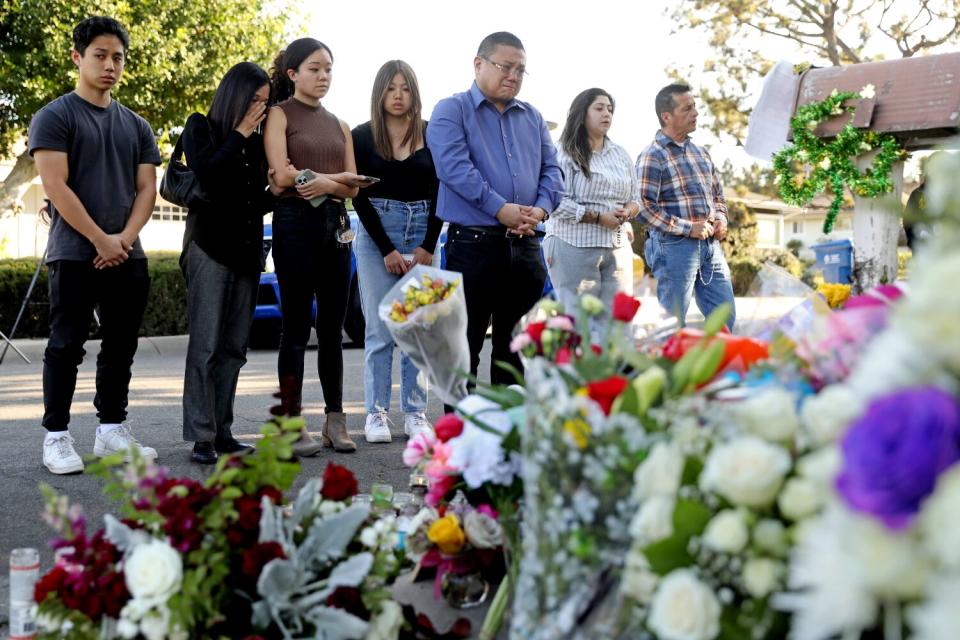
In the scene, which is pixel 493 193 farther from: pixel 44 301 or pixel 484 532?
pixel 44 301

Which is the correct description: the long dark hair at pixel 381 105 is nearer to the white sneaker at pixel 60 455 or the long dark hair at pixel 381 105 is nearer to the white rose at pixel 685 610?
the white sneaker at pixel 60 455

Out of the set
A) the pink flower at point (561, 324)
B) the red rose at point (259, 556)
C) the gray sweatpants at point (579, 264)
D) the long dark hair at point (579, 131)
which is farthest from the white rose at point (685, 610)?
the long dark hair at point (579, 131)

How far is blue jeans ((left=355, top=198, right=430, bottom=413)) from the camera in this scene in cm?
543

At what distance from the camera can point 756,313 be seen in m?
2.72

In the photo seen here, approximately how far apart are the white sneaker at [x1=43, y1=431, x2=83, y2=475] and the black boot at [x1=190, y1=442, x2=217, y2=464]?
20.8 inches

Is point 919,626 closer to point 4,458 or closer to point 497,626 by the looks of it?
point 497,626

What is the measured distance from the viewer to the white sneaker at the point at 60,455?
477 centimetres

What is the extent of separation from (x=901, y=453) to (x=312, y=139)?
14.5 feet

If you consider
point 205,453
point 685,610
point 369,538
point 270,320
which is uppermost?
point 685,610

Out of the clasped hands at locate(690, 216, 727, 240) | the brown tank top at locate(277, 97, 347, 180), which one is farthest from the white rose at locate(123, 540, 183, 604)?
the clasped hands at locate(690, 216, 727, 240)

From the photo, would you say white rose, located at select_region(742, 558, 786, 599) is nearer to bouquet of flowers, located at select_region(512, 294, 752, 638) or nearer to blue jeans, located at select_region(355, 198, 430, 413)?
bouquet of flowers, located at select_region(512, 294, 752, 638)

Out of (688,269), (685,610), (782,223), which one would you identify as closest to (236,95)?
(688,269)

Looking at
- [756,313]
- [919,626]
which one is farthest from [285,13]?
[919,626]

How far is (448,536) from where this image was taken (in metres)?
2.49
